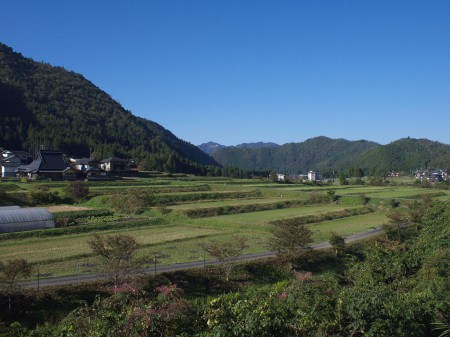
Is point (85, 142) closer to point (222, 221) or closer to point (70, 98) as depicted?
point (70, 98)

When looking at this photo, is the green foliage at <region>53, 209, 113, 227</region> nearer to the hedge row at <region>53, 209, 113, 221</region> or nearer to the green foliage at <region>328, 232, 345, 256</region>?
the hedge row at <region>53, 209, 113, 221</region>

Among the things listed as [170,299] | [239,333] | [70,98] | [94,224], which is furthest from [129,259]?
[70,98]

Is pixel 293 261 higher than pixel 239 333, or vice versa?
pixel 239 333

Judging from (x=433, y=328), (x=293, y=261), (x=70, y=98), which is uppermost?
(x=70, y=98)

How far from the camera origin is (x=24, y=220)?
86.8ft

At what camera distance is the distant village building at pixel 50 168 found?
51.0m

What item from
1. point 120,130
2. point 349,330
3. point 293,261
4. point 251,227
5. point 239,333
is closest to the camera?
point 239,333

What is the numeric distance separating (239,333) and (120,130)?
4140 inches

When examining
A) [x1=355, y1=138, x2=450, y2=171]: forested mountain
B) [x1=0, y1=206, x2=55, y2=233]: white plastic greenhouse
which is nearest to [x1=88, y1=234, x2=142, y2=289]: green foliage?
[x1=0, y1=206, x2=55, y2=233]: white plastic greenhouse

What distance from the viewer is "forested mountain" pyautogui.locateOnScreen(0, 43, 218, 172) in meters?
77.8

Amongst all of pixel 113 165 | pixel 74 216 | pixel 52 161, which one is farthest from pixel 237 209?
pixel 113 165

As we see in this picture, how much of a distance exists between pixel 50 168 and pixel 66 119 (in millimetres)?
47588

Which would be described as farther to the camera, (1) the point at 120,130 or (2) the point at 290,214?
(1) the point at 120,130

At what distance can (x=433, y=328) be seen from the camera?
8.89 metres
